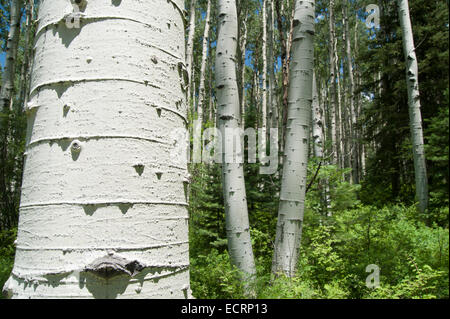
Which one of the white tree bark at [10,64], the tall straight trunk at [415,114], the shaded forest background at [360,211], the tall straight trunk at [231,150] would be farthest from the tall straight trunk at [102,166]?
the white tree bark at [10,64]

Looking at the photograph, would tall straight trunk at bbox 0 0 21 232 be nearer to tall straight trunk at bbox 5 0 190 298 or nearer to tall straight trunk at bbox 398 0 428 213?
tall straight trunk at bbox 5 0 190 298

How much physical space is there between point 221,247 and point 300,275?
240 centimetres

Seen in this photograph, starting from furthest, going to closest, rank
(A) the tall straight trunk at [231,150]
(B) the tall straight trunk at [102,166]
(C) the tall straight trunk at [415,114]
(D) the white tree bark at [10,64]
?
(D) the white tree bark at [10,64] < (C) the tall straight trunk at [415,114] < (A) the tall straight trunk at [231,150] < (B) the tall straight trunk at [102,166]

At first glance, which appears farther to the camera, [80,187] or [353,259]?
[353,259]

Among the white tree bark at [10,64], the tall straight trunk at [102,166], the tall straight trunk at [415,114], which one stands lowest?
the tall straight trunk at [102,166]

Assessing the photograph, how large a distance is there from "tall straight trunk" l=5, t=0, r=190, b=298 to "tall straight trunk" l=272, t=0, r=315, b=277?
1.53 m

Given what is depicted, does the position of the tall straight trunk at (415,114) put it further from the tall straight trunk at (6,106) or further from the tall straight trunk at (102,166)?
the tall straight trunk at (6,106)

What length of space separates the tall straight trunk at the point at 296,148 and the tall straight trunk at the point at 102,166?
153 centimetres

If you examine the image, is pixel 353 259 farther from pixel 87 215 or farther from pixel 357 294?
pixel 87 215

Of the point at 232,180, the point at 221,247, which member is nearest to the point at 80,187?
the point at 232,180

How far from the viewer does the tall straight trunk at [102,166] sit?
100 centimetres

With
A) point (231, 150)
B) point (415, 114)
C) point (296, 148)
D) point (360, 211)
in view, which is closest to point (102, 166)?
point (231, 150)

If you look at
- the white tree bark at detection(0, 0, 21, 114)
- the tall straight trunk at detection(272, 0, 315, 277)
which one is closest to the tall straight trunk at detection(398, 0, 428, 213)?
the tall straight trunk at detection(272, 0, 315, 277)

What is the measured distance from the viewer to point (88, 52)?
3.63 ft
